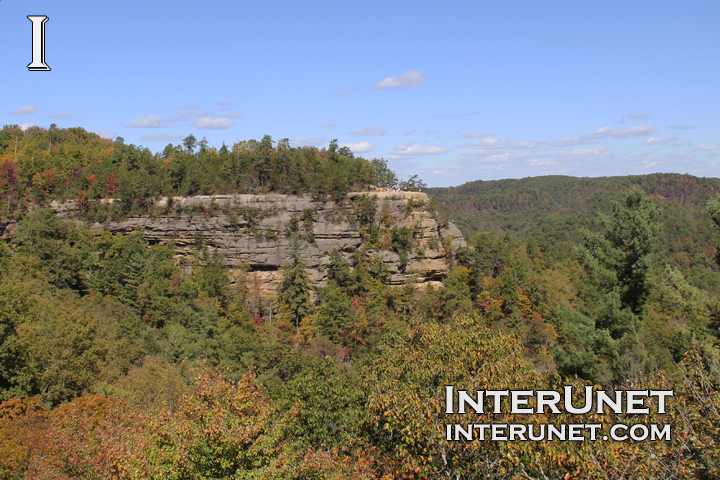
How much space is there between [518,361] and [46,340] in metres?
23.4

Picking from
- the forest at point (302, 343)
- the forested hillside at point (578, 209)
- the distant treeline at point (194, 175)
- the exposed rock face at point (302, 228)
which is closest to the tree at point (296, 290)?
the forest at point (302, 343)

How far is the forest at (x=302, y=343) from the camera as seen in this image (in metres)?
9.16

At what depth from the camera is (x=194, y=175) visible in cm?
6306

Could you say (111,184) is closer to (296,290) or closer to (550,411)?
(296,290)

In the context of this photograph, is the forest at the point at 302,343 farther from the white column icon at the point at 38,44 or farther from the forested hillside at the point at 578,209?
the forested hillside at the point at 578,209

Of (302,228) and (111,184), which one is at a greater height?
(111,184)

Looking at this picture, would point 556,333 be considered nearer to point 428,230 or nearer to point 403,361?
point 428,230

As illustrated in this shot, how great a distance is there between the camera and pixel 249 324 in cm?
4656

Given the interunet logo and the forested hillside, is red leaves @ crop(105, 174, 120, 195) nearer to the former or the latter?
the interunet logo

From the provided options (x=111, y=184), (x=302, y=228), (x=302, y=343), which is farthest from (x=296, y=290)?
(x=111, y=184)

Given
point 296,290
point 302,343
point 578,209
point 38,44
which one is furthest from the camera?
point 578,209

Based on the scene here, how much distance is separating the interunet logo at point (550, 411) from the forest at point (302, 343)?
0.15 metres

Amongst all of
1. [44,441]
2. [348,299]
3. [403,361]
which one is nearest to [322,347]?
[348,299]

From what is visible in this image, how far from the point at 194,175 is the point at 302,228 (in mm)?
16555
